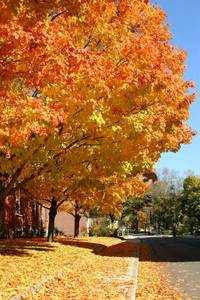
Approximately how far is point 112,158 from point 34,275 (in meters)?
5.50

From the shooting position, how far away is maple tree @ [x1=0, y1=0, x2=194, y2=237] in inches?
443

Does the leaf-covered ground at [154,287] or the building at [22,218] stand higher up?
the building at [22,218]

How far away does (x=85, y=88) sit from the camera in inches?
583

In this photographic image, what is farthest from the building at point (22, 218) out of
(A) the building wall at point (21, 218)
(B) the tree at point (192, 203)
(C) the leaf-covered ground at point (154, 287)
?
(B) the tree at point (192, 203)

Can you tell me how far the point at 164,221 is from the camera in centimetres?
12300

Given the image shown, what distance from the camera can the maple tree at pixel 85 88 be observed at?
36.9 ft

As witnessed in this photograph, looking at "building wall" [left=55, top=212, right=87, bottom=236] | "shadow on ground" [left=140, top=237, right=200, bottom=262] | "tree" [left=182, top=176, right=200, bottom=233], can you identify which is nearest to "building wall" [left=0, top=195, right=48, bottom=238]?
"building wall" [left=55, top=212, right=87, bottom=236]

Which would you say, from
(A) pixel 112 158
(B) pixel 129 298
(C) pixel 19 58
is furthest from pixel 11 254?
(C) pixel 19 58

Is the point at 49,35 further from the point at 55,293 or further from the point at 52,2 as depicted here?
the point at 55,293

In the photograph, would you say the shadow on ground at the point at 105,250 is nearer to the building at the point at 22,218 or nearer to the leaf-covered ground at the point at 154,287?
the building at the point at 22,218

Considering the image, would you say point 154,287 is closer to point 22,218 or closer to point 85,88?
point 85,88

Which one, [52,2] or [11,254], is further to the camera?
[11,254]

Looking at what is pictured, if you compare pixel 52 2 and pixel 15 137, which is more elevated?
pixel 52 2

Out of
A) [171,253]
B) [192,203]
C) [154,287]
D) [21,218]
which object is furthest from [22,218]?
[192,203]
